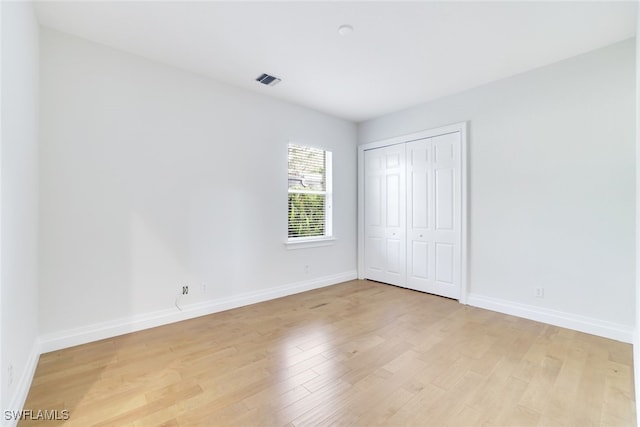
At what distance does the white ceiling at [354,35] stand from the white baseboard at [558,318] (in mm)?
2684

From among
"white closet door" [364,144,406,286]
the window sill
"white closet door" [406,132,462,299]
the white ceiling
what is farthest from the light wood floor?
the white ceiling

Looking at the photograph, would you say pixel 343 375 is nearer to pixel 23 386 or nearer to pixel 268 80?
pixel 23 386

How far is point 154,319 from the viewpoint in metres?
2.95

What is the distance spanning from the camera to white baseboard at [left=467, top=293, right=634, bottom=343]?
8.66ft

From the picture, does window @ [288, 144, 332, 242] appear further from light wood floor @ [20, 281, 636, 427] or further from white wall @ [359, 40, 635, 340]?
white wall @ [359, 40, 635, 340]

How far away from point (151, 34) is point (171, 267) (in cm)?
227

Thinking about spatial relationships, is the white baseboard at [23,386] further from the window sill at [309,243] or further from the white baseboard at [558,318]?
the white baseboard at [558,318]

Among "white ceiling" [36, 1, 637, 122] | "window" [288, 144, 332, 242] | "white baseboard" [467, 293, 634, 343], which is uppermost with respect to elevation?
"white ceiling" [36, 1, 637, 122]

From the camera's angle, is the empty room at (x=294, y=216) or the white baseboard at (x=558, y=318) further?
the white baseboard at (x=558, y=318)

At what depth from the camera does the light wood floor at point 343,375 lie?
1679 millimetres

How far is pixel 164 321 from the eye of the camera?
3008 millimetres

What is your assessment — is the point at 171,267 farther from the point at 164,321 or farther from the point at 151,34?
the point at 151,34

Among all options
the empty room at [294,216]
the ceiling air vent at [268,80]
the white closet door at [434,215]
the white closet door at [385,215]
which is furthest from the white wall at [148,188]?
the white closet door at [434,215]

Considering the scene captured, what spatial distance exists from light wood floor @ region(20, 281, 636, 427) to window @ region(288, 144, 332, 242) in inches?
63.6
